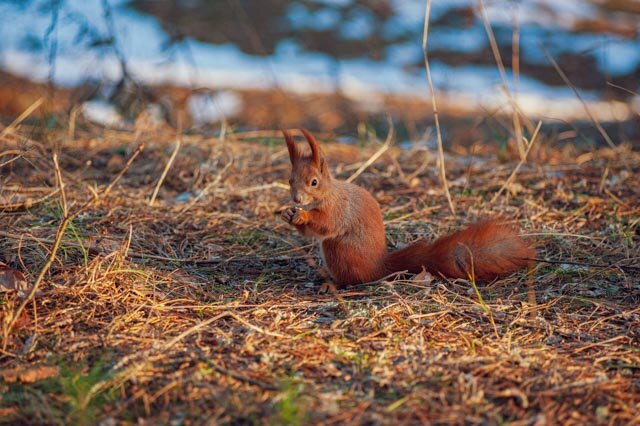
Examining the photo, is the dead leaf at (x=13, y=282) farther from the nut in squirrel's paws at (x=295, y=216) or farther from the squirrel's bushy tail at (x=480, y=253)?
the squirrel's bushy tail at (x=480, y=253)

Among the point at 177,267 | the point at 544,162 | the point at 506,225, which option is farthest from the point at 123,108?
the point at 506,225

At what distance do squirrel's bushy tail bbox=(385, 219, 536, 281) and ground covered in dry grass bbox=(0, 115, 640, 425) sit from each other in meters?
0.08

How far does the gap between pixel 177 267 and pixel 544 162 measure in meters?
2.88

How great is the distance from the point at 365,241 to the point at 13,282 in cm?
147

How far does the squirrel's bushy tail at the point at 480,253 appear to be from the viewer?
2854mm

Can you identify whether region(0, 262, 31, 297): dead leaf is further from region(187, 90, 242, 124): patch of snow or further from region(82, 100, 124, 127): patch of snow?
region(82, 100, 124, 127): patch of snow

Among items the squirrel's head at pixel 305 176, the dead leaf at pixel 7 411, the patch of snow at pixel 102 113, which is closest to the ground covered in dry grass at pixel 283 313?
the dead leaf at pixel 7 411

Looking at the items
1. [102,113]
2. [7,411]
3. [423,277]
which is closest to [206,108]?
[102,113]

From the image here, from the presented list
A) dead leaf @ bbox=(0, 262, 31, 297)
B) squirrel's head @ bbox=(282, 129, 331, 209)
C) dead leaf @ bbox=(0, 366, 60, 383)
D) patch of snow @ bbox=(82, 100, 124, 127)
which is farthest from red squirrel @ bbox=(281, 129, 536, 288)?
patch of snow @ bbox=(82, 100, 124, 127)

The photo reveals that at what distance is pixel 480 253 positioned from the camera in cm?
286

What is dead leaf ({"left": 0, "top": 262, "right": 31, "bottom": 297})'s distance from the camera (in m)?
2.31

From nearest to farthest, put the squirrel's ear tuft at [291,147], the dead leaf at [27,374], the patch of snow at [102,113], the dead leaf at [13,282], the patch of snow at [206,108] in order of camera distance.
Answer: the dead leaf at [27,374] → the dead leaf at [13,282] → the squirrel's ear tuft at [291,147] → the patch of snow at [102,113] → the patch of snow at [206,108]

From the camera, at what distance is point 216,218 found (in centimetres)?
366

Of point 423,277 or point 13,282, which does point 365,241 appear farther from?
point 13,282
